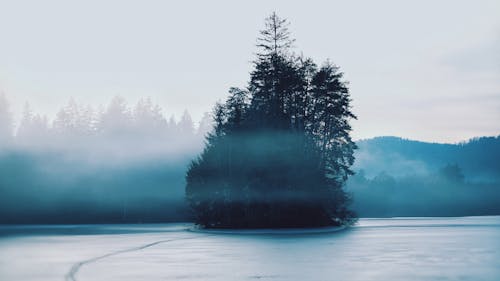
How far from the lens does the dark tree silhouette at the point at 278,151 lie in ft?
181

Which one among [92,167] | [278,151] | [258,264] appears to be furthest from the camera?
[92,167]

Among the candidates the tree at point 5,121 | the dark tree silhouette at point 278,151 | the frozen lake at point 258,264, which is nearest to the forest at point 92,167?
the tree at point 5,121

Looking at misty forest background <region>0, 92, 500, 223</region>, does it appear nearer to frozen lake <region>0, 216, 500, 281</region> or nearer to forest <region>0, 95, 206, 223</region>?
forest <region>0, 95, 206, 223</region>

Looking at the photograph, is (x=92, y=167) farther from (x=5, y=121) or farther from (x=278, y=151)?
(x=278, y=151)

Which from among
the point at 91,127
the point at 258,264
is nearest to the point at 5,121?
the point at 91,127

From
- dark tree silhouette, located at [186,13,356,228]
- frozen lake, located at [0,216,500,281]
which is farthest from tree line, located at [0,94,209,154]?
frozen lake, located at [0,216,500,281]

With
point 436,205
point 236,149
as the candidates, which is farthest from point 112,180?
point 436,205

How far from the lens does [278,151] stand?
55.7 meters

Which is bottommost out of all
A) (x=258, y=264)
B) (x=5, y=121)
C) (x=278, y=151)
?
(x=258, y=264)

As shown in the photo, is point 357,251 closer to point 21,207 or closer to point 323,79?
point 323,79

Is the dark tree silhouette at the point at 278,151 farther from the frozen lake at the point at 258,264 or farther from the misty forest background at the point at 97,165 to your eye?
the frozen lake at the point at 258,264

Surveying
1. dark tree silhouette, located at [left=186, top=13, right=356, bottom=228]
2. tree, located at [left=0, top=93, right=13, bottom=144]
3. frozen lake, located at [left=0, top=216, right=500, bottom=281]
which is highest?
tree, located at [left=0, top=93, right=13, bottom=144]

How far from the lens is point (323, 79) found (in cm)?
5981

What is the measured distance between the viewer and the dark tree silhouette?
5522 cm
